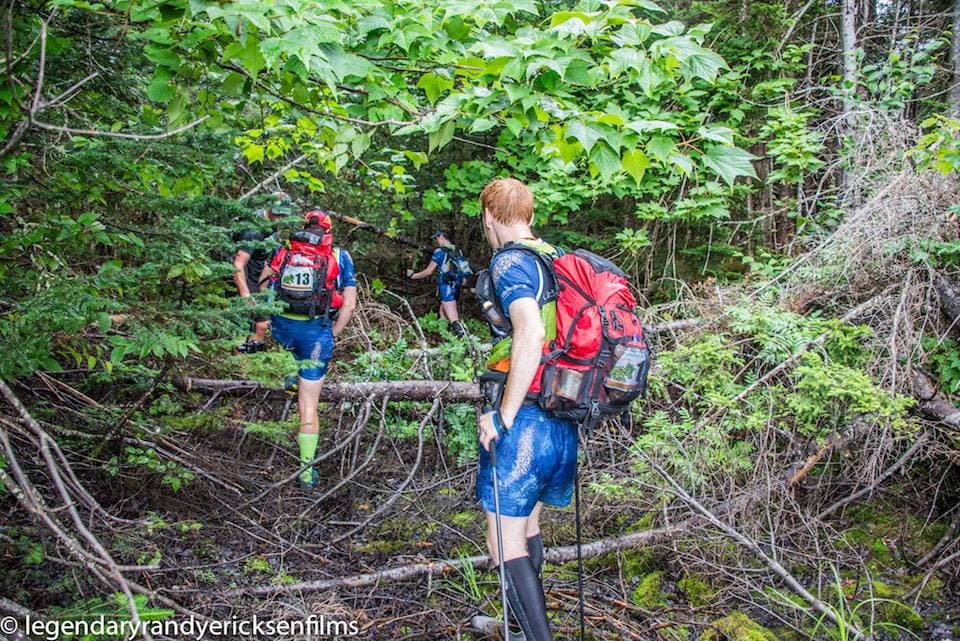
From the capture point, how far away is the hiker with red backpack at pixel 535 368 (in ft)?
9.66

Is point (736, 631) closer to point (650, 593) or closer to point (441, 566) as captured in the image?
point (650, 593)

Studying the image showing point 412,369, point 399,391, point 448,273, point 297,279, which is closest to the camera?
point 297,279

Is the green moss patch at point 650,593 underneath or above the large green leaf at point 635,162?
underneath

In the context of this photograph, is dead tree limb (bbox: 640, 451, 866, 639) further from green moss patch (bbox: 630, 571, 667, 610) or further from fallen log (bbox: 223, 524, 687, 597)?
green moss patch (bbox: 630, 571, 667, 610)

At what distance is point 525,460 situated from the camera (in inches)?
120

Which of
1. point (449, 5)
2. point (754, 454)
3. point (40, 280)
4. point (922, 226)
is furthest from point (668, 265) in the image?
point (40, 280)

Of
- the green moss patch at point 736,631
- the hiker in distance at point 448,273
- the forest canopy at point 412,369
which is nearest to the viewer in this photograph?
the forest canopy at point 412,369

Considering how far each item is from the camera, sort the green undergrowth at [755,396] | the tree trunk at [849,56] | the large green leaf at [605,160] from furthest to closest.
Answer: the tree trunk at [849,56], the green undergrowth at [755,396], the large green leaf at [605,160]

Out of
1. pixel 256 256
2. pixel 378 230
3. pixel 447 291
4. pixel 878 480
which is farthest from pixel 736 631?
pixel 378 230

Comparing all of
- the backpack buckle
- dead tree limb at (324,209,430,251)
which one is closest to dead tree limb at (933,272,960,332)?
the backpack buckle

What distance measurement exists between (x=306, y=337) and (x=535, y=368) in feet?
10.2

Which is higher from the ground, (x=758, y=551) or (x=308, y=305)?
(x=308, y=305)

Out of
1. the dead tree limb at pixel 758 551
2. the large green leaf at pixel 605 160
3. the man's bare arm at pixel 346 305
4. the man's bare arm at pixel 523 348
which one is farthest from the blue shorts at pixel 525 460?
the man's bare arm at pixel 346 305

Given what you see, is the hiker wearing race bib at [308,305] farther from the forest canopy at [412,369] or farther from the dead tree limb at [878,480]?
the dead tree limb at [878,480]
